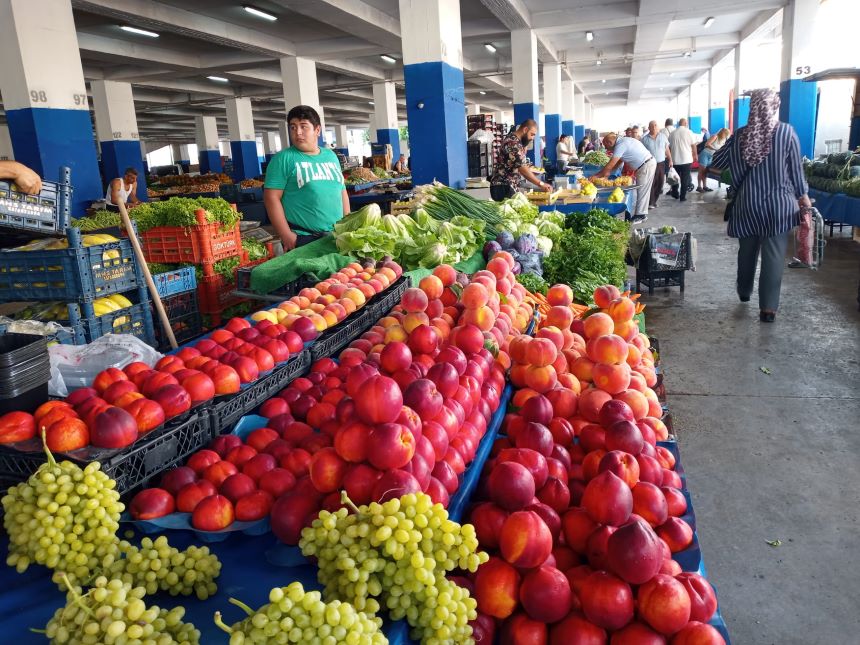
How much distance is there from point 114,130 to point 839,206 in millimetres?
18164

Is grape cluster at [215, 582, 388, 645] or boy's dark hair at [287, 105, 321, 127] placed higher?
boy's dark hair at [287, 105, 321, 127]

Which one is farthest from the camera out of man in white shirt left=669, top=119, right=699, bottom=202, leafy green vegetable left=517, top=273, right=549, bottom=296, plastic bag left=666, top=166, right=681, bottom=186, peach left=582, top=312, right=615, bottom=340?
plastic bag left=666, top=166, right=681, bottom=186

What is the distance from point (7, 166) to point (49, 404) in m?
1.76

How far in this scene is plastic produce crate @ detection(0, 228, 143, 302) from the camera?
3.64 metres

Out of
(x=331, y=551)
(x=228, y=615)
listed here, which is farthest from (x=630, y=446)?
(x=228, y=615)

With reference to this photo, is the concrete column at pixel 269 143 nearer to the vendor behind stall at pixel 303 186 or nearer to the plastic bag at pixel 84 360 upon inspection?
the vendor behind stall at pixel 303 186

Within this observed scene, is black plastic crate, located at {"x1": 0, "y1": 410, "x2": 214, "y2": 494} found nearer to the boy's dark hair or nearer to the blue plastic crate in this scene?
the blue plastic crate

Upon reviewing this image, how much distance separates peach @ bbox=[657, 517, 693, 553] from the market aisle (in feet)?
3.21

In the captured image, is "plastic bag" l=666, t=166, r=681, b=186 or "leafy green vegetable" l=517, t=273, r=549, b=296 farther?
"plastic bag" l=666, t=166, r=681, b=186

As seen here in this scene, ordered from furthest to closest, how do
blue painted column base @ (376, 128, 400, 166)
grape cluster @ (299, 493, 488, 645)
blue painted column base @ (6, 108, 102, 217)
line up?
blue painted column base @ (376, 128, 400, 166) → blue painted column base @ (6, 108, 102, 217) → grape cluster @ (299, 493, 488, 645)

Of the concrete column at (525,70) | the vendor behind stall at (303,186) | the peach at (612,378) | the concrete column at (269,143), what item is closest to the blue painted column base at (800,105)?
the concrete column at (525,70)

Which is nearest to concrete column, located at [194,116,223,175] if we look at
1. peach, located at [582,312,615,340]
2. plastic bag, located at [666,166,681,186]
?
plastic bag, located at [666,166,681,186]

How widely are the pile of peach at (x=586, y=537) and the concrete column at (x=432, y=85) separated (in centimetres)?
800

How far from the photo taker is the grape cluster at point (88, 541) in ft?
4.17
